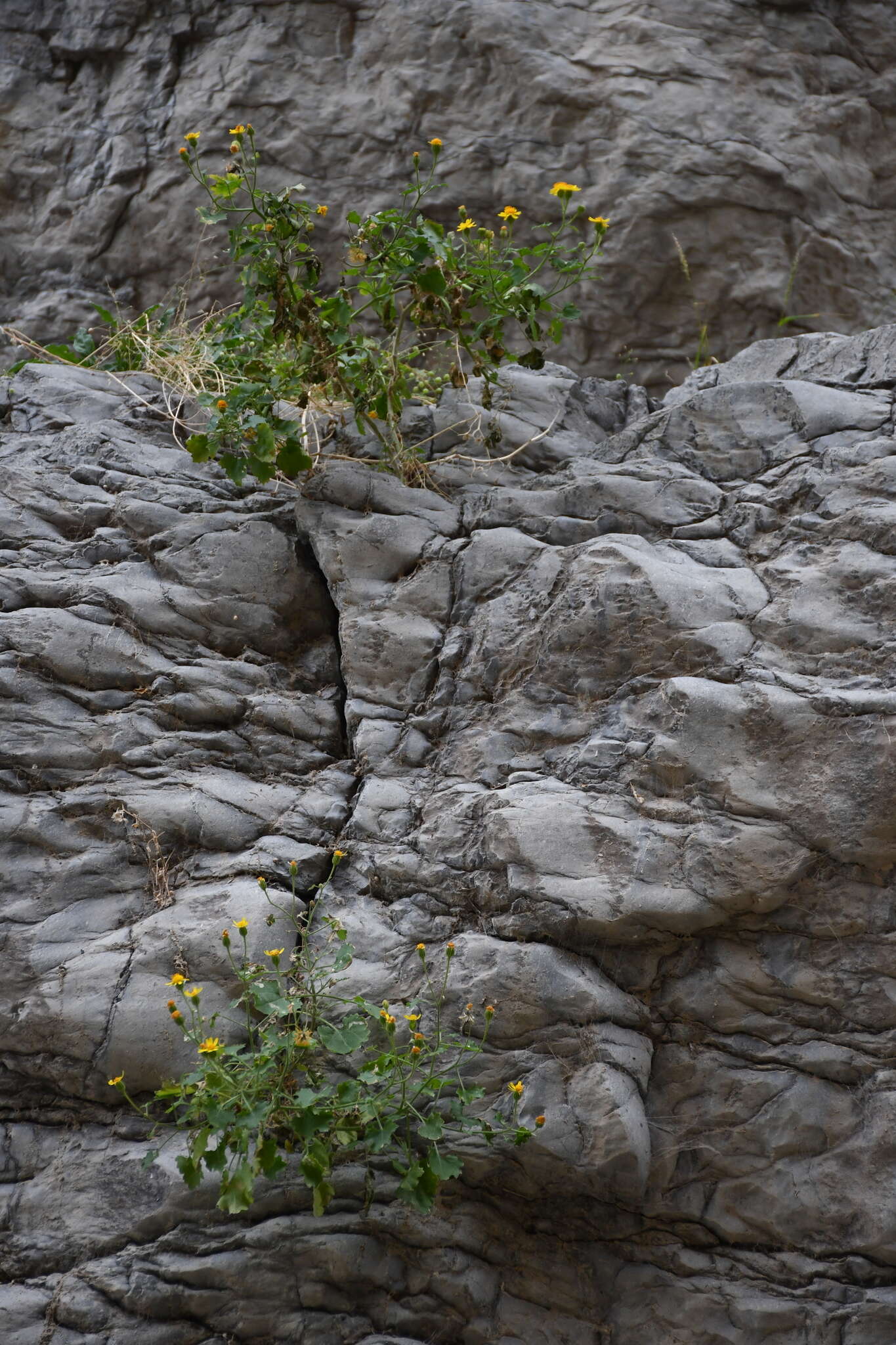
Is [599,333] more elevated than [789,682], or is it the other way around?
[789,682]

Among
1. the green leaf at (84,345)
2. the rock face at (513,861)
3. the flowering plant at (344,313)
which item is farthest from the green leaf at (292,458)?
the green leaf at (84,345)

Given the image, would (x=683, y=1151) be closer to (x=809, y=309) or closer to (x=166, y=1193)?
(x=166, y=1193)

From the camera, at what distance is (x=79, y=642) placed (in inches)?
158

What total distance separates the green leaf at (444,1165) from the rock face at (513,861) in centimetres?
29

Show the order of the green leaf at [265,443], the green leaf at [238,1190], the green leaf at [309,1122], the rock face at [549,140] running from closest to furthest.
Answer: the green leaf at [238,1190]
the green leaf at [309,1122]
the green leaf at [265,443]
the rock face at [549,140]

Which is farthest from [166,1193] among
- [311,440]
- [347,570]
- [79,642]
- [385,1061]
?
[311,440]

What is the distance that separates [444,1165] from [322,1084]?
397 millimetres

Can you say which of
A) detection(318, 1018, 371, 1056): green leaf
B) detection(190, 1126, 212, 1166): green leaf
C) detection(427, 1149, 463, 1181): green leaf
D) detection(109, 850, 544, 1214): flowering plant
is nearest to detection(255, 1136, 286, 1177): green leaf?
detection(109, 850, 544, 1214): flowering plant

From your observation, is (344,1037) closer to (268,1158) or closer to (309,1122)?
(309,1122)

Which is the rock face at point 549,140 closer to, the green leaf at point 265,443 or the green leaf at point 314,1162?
the green leaf at point 265,443

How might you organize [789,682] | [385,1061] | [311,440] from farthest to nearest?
A: [311,440], [789,682], [385,1061]

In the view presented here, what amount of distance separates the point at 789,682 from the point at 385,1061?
1.67 metres

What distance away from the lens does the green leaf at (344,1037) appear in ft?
9.84

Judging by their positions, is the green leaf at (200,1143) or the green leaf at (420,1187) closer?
the green leaf at (200,1143)
